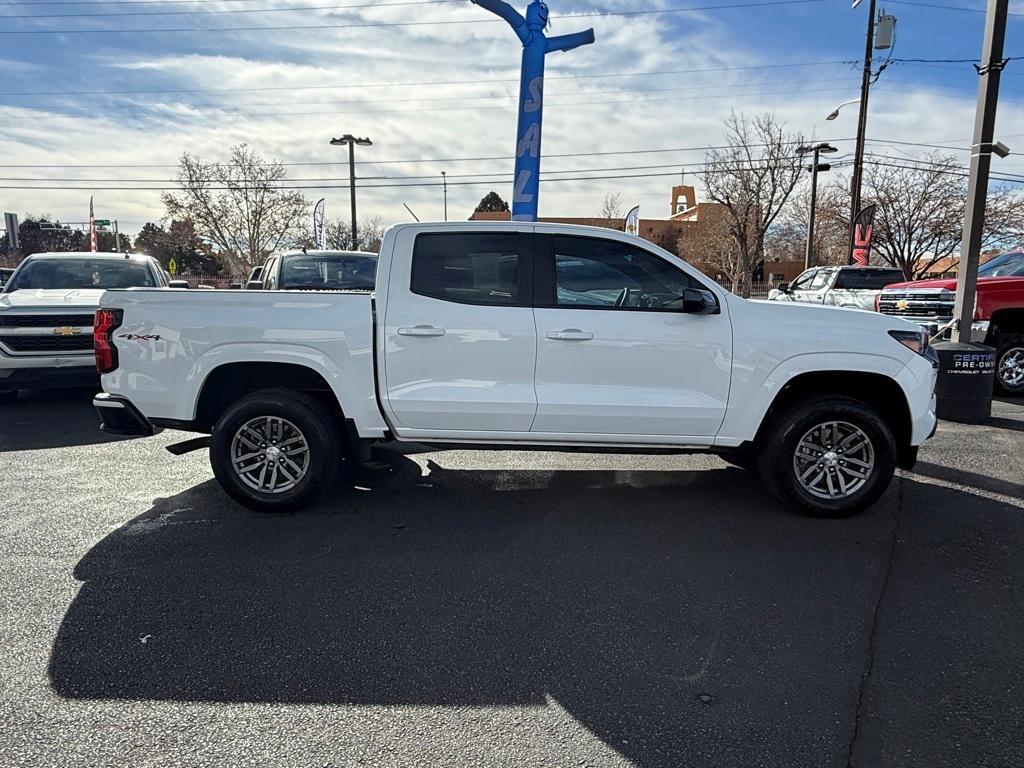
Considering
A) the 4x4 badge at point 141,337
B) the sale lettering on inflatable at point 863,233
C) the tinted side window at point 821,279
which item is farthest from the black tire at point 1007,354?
the sale lettering on inflatable at point 863,233

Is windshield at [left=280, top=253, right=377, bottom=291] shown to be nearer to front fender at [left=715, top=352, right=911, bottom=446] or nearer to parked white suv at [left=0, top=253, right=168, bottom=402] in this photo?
parked white suv at [left=0, top=253, right=168, bottom=402]

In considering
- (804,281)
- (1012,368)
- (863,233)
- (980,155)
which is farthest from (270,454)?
(863,233)

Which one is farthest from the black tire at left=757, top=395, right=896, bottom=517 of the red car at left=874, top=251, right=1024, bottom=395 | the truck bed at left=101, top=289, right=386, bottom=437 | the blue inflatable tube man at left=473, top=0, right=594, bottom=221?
the blue inflatable tube man at left=473, top=0, right=594, bottom=221

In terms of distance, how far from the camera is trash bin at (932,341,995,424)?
25.1 feet

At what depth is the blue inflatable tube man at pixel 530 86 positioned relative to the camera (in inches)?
428

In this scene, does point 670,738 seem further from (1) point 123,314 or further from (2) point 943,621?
(1) point 123,314

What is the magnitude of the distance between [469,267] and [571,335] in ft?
2.85

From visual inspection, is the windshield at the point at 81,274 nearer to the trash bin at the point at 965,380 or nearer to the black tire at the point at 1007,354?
the trash bin at the point at 965,380

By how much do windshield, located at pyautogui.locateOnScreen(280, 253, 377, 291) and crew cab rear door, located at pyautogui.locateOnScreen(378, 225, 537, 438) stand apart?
5389 mm

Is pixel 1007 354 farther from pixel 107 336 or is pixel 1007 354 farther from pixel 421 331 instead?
pixel 107 336

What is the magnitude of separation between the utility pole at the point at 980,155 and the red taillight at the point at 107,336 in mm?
9229

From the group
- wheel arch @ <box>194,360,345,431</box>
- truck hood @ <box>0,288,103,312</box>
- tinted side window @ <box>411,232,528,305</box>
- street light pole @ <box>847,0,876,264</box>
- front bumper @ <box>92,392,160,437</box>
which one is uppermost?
street light pole @ <box>847,0,876,264</box>

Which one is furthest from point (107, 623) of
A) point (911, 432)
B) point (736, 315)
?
point (911, 432)

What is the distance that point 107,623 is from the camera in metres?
3.29
